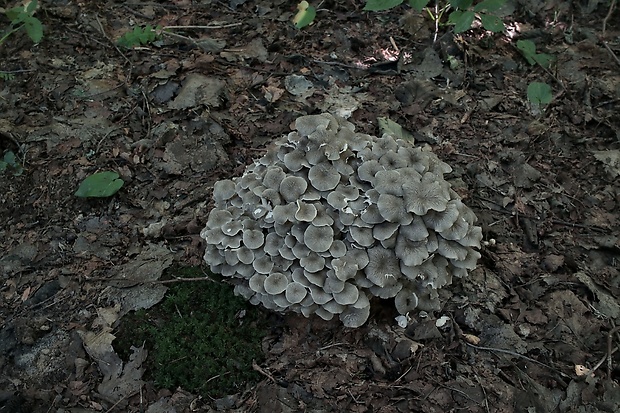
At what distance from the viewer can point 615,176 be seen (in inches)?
197

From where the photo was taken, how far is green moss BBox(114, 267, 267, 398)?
3527mm

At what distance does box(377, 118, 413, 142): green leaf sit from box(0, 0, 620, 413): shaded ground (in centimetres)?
Answer: 15

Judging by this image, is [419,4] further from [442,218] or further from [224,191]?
[224,191]

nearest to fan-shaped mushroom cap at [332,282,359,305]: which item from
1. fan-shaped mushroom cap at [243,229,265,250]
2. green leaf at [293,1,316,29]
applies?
fan-shaped mushroom cap at [243,229,265,250]

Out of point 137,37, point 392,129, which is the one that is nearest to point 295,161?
point 392,129

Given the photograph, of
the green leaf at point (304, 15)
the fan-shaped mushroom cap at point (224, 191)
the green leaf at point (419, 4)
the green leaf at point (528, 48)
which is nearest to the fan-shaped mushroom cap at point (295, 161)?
the fan-shaped mushroom cap at point (224, 191)

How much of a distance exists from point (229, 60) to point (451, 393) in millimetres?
4516

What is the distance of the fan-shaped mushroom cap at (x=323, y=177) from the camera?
11.8 feet

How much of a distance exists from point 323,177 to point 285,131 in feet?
5.94

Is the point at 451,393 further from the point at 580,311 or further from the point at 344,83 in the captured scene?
the point at 344,83

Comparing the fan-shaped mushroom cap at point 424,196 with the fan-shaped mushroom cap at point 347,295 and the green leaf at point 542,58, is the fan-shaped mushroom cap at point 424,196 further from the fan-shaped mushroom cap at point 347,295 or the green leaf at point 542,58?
the green leaf at point 542,58

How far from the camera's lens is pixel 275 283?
136 inches

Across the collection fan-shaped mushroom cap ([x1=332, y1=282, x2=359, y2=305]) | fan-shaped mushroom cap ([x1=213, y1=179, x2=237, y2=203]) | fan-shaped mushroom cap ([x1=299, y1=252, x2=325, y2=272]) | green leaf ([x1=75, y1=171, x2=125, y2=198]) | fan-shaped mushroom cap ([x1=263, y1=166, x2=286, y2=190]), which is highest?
fan-shaped mushroom cap ([x1=263, y1=166, x2=286, y2=190])

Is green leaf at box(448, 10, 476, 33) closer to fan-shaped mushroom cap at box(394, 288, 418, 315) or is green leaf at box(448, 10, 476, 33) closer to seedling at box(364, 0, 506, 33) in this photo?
seedling at box(364, 0, 506, 33)
